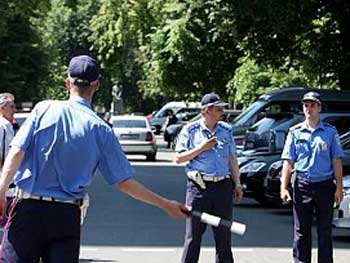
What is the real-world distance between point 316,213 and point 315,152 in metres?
0.63

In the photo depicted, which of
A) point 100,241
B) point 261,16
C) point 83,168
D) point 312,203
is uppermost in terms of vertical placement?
point 261,16

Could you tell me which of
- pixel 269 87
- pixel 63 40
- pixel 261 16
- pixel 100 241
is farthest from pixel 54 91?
pixel 100 241

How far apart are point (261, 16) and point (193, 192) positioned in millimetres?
23565

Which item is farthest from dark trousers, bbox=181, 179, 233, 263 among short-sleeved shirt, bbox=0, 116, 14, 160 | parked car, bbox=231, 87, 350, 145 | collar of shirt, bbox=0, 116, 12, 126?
parked car, bbox=231, 87, 350, 145

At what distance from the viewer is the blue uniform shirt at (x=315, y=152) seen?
1084 cm

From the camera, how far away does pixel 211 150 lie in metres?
10.6

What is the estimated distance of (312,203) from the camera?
10758 mm

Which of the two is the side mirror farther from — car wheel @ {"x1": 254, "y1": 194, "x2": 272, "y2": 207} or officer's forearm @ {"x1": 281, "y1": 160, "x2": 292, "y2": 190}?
officer's forearm @ {"x1": 281, "y1": 160, "x2": 292, "y2": 190}

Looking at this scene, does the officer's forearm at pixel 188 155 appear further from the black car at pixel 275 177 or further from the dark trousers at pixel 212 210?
the black car at pixel 275 177

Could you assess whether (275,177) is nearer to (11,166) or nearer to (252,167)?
(252,167)

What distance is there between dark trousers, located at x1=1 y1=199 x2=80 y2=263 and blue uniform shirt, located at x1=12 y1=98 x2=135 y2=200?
0.30 feet

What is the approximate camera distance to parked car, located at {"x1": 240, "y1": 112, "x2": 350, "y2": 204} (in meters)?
19.6

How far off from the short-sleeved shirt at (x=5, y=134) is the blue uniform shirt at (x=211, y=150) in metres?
1.94

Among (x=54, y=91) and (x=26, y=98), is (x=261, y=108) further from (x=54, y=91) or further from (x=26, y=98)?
(x=54, y=91)
